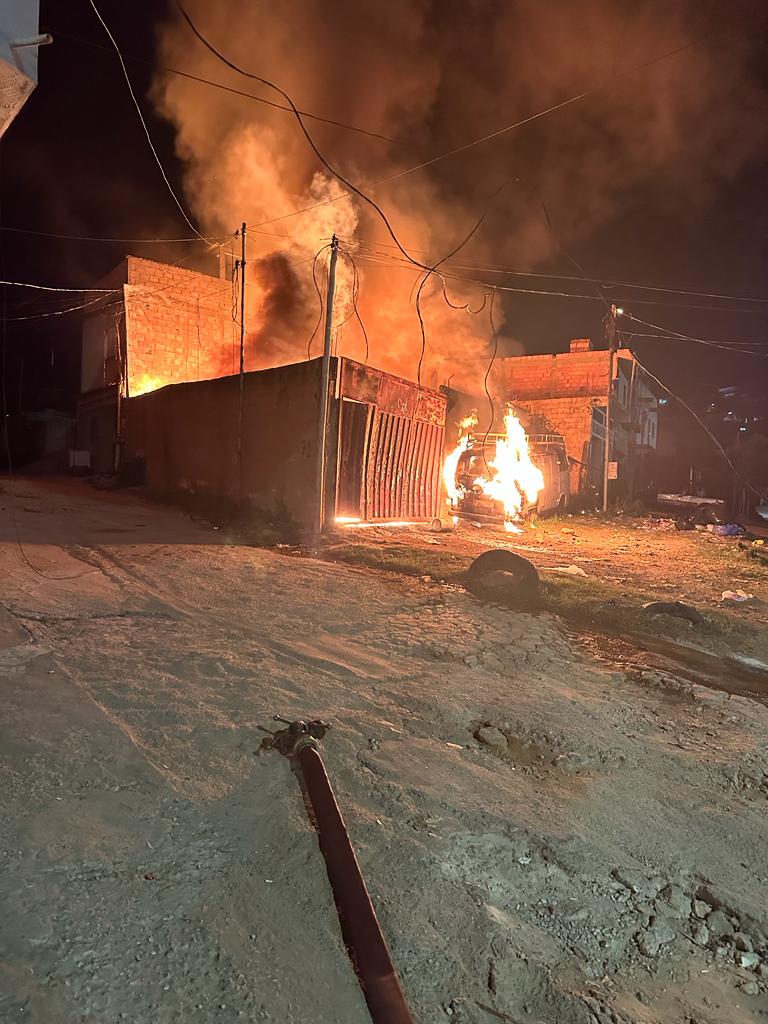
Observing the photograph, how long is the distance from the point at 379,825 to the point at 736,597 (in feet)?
21.6

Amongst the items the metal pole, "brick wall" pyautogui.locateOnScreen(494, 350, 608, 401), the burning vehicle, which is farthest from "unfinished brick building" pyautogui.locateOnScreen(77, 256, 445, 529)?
"brick wall" pyautogui.locateOnScreen(494, 350, 608, 401)

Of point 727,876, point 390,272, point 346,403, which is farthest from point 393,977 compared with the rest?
point 390,272

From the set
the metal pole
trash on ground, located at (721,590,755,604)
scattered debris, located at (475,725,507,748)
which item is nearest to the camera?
the metal pole

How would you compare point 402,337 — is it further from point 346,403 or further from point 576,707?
point 576,707

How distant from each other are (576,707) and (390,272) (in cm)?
1855

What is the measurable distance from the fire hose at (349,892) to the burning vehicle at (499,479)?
40.1ft

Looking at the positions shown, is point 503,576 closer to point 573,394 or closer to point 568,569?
point 568,569

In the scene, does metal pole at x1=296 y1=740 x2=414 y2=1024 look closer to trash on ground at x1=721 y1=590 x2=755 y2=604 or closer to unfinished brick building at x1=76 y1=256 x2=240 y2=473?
trash on ground at x1=721 y1=590 x2=755 y2=604

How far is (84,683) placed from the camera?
3.70 meters

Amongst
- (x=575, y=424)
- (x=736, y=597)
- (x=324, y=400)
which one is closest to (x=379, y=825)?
(x=736, y=597)

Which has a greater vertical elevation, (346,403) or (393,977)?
(346,403)

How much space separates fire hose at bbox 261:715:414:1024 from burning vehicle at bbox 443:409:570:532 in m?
12.2

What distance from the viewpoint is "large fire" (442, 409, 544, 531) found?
15477mm

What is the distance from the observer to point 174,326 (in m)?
Answer: 22.2
